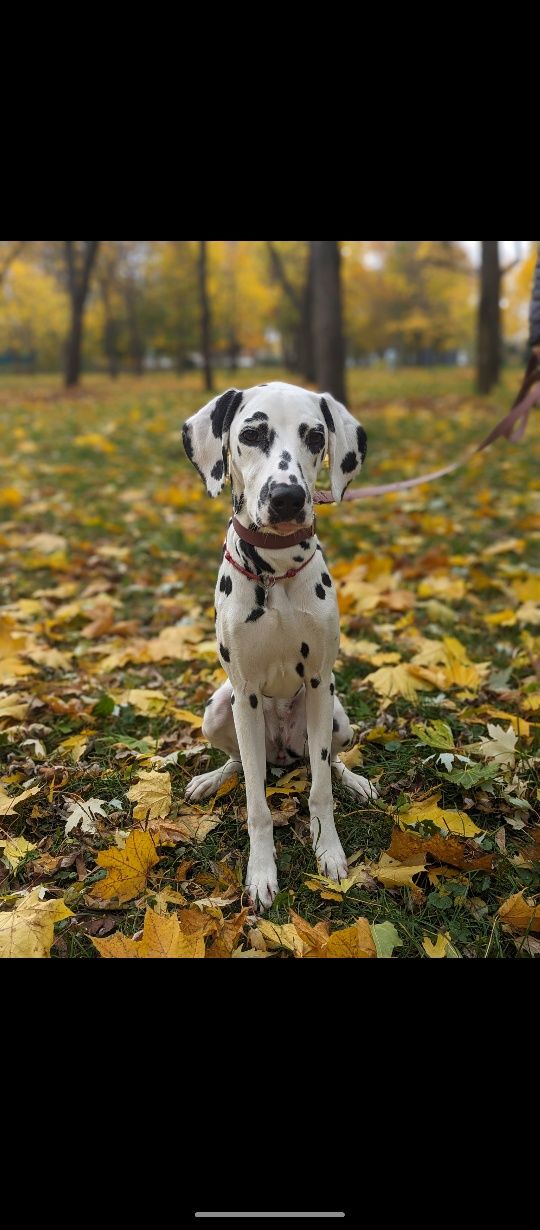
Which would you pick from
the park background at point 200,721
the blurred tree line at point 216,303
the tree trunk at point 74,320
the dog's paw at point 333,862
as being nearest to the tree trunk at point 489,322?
the park background at point 200,721

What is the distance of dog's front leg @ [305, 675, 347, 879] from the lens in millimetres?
2746

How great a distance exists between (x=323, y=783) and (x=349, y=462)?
3.66 feet

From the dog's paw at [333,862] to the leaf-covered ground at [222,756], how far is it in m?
0.05

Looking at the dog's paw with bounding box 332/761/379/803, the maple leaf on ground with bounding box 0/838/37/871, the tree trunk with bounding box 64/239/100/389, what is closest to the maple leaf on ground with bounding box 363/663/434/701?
the dog's paw with bounding box 332/761/379/803

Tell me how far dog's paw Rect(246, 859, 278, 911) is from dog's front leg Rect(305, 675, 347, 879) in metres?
0.18

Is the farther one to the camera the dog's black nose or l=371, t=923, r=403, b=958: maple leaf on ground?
l=371, t=923, r=403, b=958: maple leaf on ground

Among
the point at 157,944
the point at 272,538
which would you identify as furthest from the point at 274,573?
the point at 157,944

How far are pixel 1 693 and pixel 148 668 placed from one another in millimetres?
799

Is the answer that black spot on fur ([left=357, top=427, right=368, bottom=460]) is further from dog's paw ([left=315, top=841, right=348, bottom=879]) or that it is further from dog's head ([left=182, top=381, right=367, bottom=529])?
dog's paw ([left=315, top=841, right=348, bottom=879])

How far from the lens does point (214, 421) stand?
8.20 ft

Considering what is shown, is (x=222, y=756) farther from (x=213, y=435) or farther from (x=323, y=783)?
(x=213, y=435)

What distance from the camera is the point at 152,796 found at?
125 inches

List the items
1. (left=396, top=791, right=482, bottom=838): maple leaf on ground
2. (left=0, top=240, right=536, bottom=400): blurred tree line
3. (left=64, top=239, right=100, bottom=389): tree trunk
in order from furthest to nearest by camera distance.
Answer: (left=0, top=240, right=536, bottom=400): blurred tree line, (left=64, top=239, right=100, bottom=389): tree trunk, (left=396, top=791, right=482, bottom=838): maple leaf on ground

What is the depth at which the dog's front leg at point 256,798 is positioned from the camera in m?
2.68
